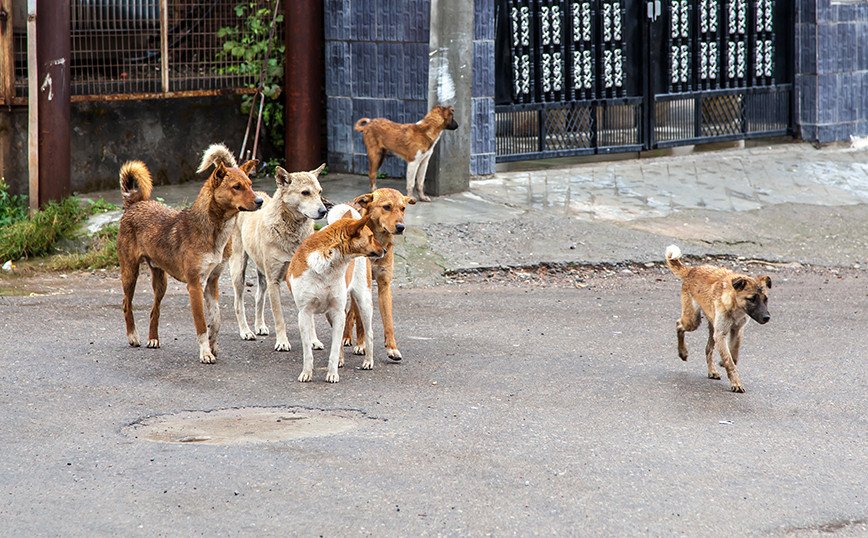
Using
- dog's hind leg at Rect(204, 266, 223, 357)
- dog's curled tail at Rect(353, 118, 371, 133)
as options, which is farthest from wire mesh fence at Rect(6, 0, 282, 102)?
dog's hind leg at Rect(204, 266, 223, 357)

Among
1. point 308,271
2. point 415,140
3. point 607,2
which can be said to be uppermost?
point 607,2

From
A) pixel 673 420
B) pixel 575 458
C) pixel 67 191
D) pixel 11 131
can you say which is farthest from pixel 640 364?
pixel 11 131

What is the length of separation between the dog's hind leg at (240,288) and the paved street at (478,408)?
0.17 metres

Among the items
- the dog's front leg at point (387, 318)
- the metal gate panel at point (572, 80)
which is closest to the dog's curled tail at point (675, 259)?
the dog's front leg at point (387, 318)

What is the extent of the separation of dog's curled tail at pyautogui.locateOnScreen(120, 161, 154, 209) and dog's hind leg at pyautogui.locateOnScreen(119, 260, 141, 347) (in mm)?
474

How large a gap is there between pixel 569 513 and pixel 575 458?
871 mm

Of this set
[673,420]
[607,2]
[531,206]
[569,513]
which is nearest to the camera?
[569,513]

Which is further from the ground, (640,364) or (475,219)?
(475,219)

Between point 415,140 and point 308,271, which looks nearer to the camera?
point 308,271

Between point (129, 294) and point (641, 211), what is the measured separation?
6.53 metres

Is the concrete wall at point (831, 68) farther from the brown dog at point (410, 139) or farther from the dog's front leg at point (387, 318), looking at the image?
the dog's front leg at point (387, 318)

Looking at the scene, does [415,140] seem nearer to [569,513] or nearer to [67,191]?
[67,191]

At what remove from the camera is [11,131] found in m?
14.3

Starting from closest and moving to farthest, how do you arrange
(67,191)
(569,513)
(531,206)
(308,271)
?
1. (569,513)
2. (308,271)
3. (67,191)
4. (531,206)
